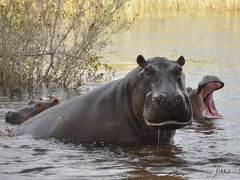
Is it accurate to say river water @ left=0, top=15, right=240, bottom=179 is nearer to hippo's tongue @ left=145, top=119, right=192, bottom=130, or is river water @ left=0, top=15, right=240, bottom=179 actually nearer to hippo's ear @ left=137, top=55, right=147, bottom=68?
hippo's tongue @ left=145, top=119, right=192, bottom=130

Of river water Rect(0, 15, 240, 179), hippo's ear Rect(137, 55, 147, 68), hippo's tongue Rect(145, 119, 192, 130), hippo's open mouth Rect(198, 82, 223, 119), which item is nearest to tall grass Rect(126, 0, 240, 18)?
river water Rect(0, 15, 240, 179)

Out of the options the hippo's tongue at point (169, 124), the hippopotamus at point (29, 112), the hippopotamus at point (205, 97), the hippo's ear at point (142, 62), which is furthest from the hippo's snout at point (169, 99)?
the hippopotamus at point (29, 112)

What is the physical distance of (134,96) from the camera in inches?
239

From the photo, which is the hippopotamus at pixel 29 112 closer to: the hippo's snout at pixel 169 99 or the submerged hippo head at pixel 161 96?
the submerged hippo head at pixel 161 96

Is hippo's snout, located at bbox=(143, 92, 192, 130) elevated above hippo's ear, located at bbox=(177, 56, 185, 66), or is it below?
below

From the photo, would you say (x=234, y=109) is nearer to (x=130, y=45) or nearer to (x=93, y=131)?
(x=93, y=131)

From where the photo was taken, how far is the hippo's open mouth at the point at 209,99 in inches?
311

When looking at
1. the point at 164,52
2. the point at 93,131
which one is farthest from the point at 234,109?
the point at 164,52

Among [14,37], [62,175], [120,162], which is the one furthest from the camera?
[14,37]

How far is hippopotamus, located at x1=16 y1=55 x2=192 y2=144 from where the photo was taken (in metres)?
5.66

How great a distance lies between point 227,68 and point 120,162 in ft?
27.5

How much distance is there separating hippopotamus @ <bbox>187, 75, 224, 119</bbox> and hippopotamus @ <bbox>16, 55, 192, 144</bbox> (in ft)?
5.20

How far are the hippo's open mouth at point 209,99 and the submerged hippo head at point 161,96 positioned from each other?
191 centimetres

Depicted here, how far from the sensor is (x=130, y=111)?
6.25m
